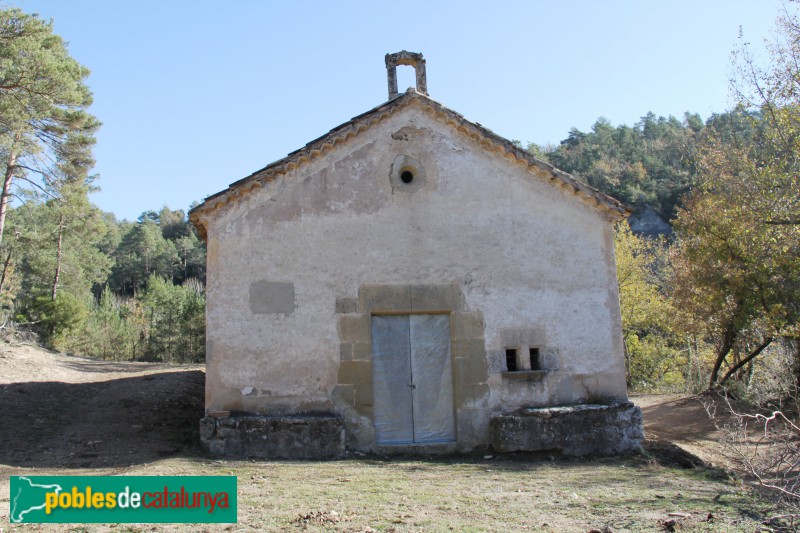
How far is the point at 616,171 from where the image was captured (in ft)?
189

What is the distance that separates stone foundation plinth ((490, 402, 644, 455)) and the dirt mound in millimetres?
5012

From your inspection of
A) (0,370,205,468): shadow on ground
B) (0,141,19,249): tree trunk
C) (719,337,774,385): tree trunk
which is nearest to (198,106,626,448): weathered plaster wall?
(0,370,205,468): shadow on ground

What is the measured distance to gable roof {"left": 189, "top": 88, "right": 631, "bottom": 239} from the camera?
1057cm

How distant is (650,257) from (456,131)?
20.3 metres

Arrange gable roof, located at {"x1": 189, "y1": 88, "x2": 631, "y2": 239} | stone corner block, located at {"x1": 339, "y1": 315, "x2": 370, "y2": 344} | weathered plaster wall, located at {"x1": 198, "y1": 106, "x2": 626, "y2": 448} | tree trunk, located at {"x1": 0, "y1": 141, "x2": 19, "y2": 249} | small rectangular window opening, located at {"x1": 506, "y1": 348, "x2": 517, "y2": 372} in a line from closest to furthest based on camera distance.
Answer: weathered plaster wall, located at {"x1": 198, "y1": 106, "x2": 626, "y2": 448}
stone corner block, located at {"x1": 339, "y1": 315, "x2": 370, "y2": 344}
gable roof, located at {"x1": 189, "y1": 88, "x2": 631, "y2": 239}
small rectangular window opening, located at {"x1": 506, "y1": 348, "x2": 517, "y2": 372}
tree trunk, located at {"x1": 0, "y1": 141, "x2": 19, "y2": 249}

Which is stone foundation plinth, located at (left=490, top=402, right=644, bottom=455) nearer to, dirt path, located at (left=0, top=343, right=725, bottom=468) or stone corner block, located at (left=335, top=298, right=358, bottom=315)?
dirt path, located at (left=0, top=343, right=725, bottom=468)

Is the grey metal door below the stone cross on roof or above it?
below

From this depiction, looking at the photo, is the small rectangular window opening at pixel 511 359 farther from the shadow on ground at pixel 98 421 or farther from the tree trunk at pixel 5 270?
the tree trunk at pixel 5 270

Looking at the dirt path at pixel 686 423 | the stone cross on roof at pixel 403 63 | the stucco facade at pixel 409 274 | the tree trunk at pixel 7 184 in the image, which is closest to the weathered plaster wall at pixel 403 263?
the stucco facade at pixel 409 274

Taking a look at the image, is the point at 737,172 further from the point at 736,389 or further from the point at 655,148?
the point at 655,148

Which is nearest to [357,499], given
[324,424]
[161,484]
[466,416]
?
[161,484]

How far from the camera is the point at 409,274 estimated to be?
419 inches

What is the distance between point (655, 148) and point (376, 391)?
62712 mm

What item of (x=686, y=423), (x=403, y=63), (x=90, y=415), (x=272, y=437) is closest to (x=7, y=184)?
A: (x=90, y=415)
